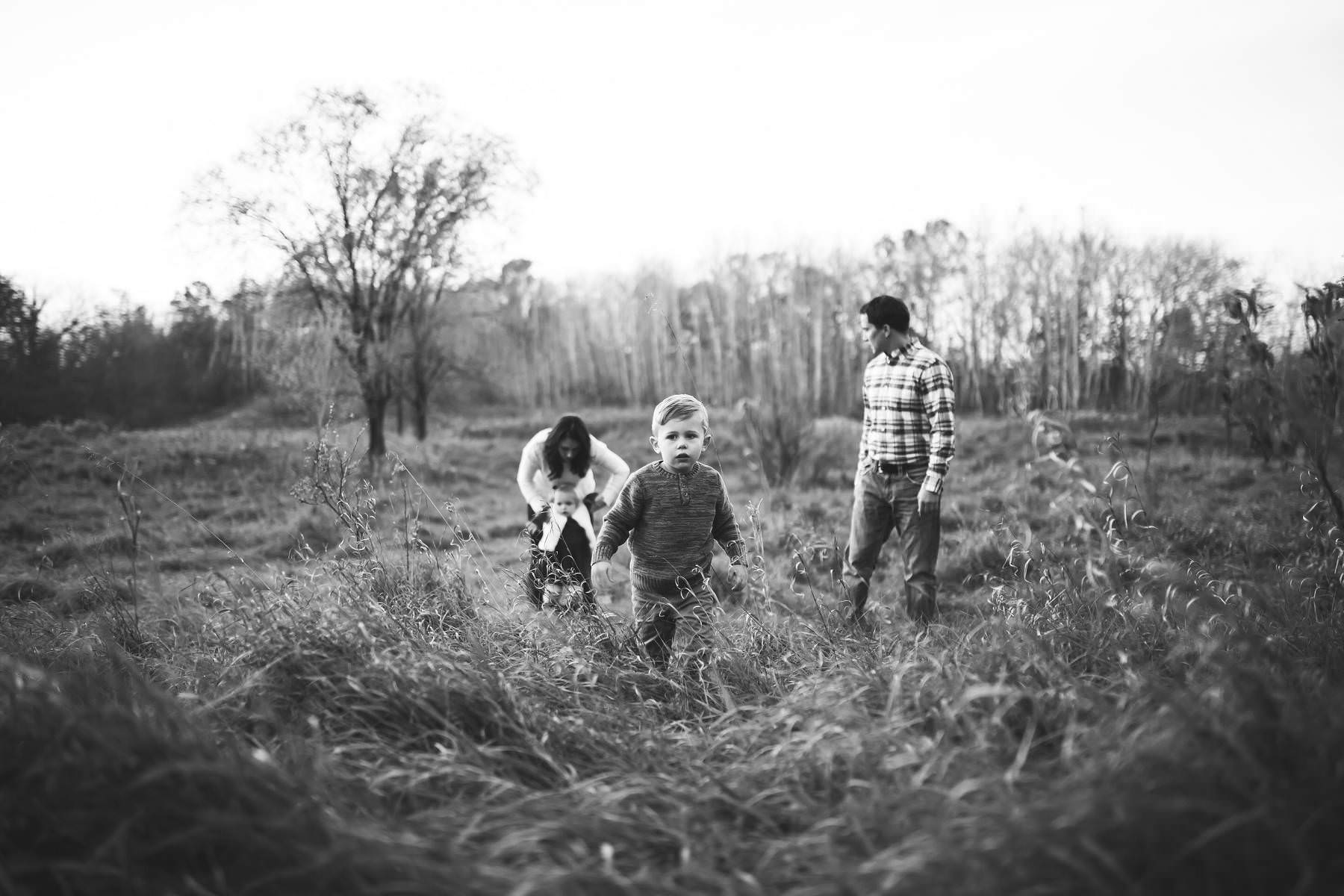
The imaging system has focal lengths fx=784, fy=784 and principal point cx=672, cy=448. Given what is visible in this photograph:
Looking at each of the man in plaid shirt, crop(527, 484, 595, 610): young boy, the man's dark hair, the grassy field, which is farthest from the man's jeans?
crop(527, 484, 595, 610): young boy

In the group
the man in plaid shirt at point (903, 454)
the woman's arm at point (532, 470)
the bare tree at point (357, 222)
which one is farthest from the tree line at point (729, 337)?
the man in plaid shirt at point (903, 454)

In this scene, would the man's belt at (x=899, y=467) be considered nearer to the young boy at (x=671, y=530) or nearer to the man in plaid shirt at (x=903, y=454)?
the man in plaid shirt at (x=903, y=454)

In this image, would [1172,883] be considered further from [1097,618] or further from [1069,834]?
[1097,618]

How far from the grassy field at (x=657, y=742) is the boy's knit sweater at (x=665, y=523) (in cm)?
31

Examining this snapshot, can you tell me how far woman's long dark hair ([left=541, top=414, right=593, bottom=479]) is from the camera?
4.82 m

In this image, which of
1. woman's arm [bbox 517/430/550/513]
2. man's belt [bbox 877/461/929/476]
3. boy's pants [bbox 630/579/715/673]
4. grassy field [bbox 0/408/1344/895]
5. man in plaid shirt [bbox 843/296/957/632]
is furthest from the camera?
woman's arm [bbox 517/430/550/513]

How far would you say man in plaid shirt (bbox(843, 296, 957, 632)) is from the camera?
4520mm

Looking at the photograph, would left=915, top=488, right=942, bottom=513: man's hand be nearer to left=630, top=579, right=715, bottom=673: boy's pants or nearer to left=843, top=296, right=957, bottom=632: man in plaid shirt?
left=843, top=296, right=957, bottom=632: man in plaid shirt

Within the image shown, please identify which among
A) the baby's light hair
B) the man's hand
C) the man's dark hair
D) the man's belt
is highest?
the man's dark hair

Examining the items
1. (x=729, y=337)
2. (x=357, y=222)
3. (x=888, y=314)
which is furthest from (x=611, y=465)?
(x=729, y=337)

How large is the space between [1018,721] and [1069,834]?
0.86 meters

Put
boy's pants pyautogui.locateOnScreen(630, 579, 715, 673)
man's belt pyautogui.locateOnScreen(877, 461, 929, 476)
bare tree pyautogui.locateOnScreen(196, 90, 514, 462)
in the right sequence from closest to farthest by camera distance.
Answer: boy's pants pyautogui.locateOnScreen(630, 579, 715, 673) < man's belt pyautogui.locateOnScreen(877, 461, 929, 476) < bare tree pyautogui.locateOnScreen(196, 90, 514, 462)

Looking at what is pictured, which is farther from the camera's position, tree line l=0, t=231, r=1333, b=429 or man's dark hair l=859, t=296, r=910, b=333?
tree line l=0, t=231, r=1333, b=429

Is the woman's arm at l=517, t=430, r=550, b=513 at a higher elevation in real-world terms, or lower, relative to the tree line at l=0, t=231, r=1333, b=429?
lower
